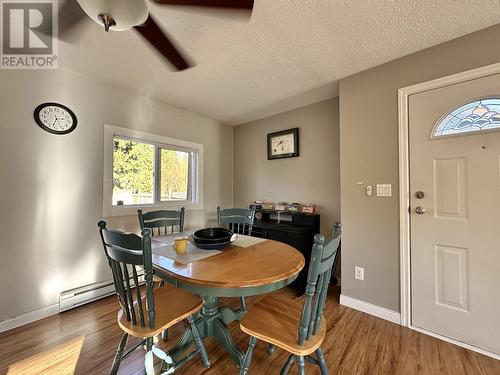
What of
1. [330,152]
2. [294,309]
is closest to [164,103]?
[330,152]

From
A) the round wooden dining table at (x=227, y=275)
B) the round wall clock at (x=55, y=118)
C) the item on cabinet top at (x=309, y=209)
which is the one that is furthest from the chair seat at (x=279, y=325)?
the round wall clock at (x=55, y=118)

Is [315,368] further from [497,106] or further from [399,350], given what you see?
[497,106]

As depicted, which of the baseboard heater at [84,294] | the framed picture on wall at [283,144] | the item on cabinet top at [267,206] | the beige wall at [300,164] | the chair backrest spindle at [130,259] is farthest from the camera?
the item on cabinet top at [267,206]

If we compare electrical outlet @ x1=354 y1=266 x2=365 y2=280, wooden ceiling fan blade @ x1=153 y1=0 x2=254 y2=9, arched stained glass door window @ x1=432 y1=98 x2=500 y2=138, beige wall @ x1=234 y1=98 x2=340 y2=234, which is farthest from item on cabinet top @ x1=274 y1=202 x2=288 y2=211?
wooden ceiling fan blade @ x1=153 y1=0 x2=254 y2=9

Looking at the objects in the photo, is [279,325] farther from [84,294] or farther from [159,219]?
[84,294]

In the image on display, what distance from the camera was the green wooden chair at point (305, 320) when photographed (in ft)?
3.16

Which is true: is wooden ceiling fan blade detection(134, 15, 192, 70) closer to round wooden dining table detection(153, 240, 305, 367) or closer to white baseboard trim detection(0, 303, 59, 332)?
round wooden dining table detection(153, 240, 305, 367)

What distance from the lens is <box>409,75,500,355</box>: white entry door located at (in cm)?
154

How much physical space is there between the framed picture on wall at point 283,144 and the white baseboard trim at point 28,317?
9.80 ft

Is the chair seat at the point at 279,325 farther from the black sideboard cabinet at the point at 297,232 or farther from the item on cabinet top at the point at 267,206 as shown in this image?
the item on cabinet top at the point at 267,206

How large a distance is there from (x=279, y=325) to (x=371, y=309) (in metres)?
1.37

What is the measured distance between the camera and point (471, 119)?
1618mm

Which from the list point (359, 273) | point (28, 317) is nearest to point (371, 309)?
point (359, 273)

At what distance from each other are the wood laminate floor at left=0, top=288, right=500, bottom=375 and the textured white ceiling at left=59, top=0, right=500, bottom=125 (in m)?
2.33
